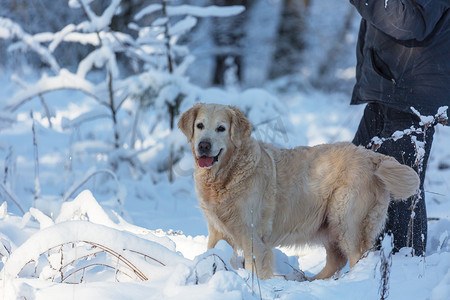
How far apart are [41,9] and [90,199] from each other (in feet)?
37.7

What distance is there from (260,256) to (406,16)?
75.3 inches

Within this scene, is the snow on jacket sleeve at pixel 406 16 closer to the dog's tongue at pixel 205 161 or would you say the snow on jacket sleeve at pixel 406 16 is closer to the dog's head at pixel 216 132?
the dog's head at pixel 216 132

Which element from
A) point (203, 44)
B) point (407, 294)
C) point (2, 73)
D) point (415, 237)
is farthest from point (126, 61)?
point (407, 294)

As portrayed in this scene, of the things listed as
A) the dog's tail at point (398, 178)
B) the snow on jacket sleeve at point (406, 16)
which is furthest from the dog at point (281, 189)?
the snow on jacket sleeve at point (406, 16)

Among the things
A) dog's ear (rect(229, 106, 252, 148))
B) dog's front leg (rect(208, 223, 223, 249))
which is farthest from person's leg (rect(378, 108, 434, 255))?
dog's front leg (rect(208, 223, 223, 249))

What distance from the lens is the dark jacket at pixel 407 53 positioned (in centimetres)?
328

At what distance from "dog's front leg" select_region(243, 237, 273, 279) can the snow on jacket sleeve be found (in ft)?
5.69

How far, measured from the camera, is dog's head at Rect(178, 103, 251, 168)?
11.4 ft

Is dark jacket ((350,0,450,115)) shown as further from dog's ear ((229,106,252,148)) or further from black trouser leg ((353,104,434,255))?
dog's ear ((229,106,252,148))

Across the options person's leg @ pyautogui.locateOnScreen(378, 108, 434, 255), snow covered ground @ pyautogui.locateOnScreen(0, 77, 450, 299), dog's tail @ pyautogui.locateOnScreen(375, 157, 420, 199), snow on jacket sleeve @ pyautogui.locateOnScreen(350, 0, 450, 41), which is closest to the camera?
snow covered ground @ pyautogui.locateOnScreen(0, 77, 450, 299)

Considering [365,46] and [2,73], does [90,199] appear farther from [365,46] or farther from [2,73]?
[2,73]

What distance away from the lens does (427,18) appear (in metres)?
3.25

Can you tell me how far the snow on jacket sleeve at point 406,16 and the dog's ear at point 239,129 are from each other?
1.15 meters

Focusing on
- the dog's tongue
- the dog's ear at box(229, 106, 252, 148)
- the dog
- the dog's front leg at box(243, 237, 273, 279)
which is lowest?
the dog's front leg at box(243, 237, 273, 279)
